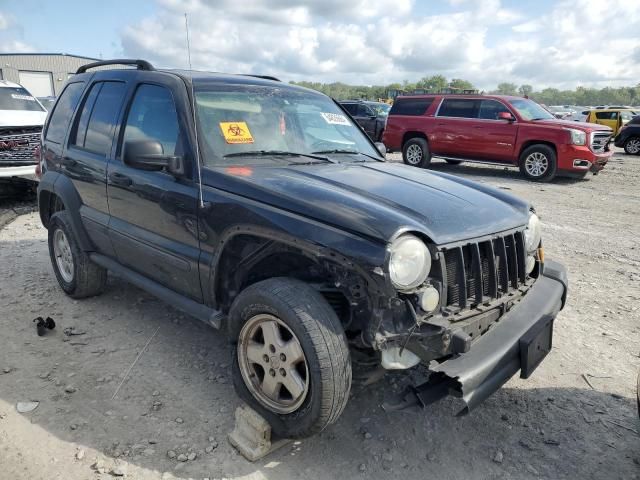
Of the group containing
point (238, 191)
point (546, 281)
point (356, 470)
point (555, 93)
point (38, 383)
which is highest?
point (555, 93)

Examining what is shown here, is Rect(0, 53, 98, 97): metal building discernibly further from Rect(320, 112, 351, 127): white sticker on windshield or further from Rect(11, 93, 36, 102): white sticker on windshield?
Rect(320, 112, 351, 127): white sticker on windshield

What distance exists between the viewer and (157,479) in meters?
2.46

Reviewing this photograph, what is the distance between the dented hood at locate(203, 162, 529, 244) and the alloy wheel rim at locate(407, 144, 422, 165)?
9.93m

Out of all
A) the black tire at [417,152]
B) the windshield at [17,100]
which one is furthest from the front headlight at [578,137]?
the windshield at [17,100]

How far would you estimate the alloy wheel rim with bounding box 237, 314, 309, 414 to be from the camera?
2.51 metres

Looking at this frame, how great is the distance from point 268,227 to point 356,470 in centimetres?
133

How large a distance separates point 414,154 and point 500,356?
1125 cm

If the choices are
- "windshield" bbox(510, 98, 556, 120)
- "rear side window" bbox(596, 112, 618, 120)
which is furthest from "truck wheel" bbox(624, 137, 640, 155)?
"windshield" bbox(510, 98, 556, 120)

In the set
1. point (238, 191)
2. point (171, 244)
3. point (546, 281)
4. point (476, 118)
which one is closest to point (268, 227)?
point (238, 191)

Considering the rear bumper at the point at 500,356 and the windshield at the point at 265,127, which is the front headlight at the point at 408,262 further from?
the windshield at the point at 265,127

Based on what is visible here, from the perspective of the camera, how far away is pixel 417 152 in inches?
515

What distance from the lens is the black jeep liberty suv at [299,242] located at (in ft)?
7.58

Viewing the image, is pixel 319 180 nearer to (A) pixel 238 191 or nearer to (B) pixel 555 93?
(A) pixel 238 191

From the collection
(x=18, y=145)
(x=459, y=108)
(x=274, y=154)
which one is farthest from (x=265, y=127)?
(x=459, y=108)
